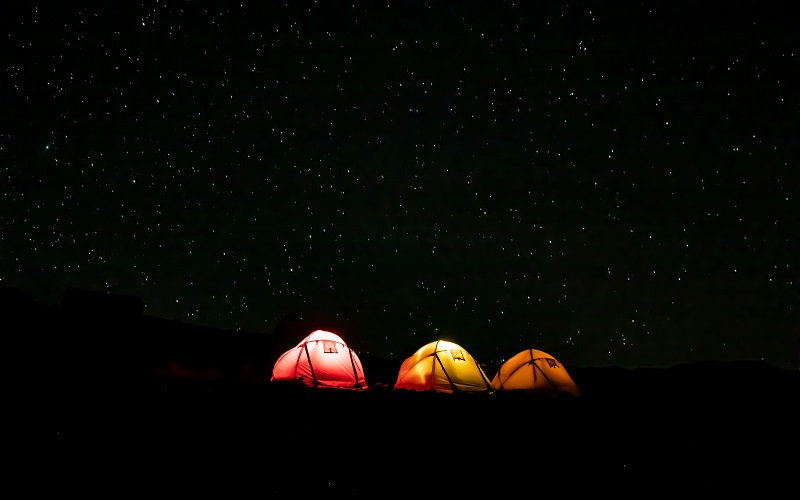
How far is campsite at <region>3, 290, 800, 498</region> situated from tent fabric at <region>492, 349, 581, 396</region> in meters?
1.97

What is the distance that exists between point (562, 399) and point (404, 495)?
15.1ft

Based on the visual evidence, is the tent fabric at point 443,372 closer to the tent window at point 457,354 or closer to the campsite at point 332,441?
the tent window at point 457,354

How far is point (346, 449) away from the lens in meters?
6.77

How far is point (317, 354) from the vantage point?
11.6 m

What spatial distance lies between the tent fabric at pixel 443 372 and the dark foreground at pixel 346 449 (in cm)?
280

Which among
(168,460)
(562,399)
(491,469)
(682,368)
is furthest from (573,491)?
(682,368)

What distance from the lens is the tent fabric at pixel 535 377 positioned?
461 inches

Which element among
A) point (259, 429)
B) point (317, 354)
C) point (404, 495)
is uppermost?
point (317, 354)

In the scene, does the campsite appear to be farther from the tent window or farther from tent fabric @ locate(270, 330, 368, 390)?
the tent window

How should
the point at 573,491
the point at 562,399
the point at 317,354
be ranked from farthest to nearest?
the point at 317,354, the point at 562,399, the point at 573,491

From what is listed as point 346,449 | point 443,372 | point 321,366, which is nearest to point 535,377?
point 443,372

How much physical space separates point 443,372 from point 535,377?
2.02m

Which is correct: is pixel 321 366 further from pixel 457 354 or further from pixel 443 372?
pixel 457 354

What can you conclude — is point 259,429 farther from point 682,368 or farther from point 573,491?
point 682,368
